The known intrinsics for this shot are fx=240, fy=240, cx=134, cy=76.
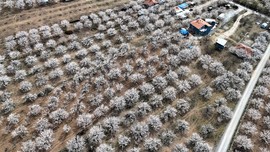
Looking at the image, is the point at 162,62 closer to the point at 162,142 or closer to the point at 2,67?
the point at 162,142

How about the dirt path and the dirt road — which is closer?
the dirt road

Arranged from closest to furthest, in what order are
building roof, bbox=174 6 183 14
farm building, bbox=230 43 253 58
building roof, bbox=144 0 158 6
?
farm building, bbox=230 43 253 58 < building roof, bbox=174 6 183 14 < building roof, bbox=144 0 158 6

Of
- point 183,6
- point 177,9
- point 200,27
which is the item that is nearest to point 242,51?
point 200,27

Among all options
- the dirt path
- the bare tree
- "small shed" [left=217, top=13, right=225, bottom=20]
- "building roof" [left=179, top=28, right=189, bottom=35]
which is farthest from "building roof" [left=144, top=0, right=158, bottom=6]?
the bare tree

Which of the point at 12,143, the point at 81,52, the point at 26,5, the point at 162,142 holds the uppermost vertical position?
the point at 26,5

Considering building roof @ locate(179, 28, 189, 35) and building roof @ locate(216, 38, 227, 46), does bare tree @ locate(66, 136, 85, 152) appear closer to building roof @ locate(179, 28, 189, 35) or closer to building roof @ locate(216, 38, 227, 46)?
building roof @ locate(179, 28, 189, 35)

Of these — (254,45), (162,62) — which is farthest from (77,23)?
(254,45)

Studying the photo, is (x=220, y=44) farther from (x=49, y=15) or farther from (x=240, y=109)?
(x=49, y=15)
